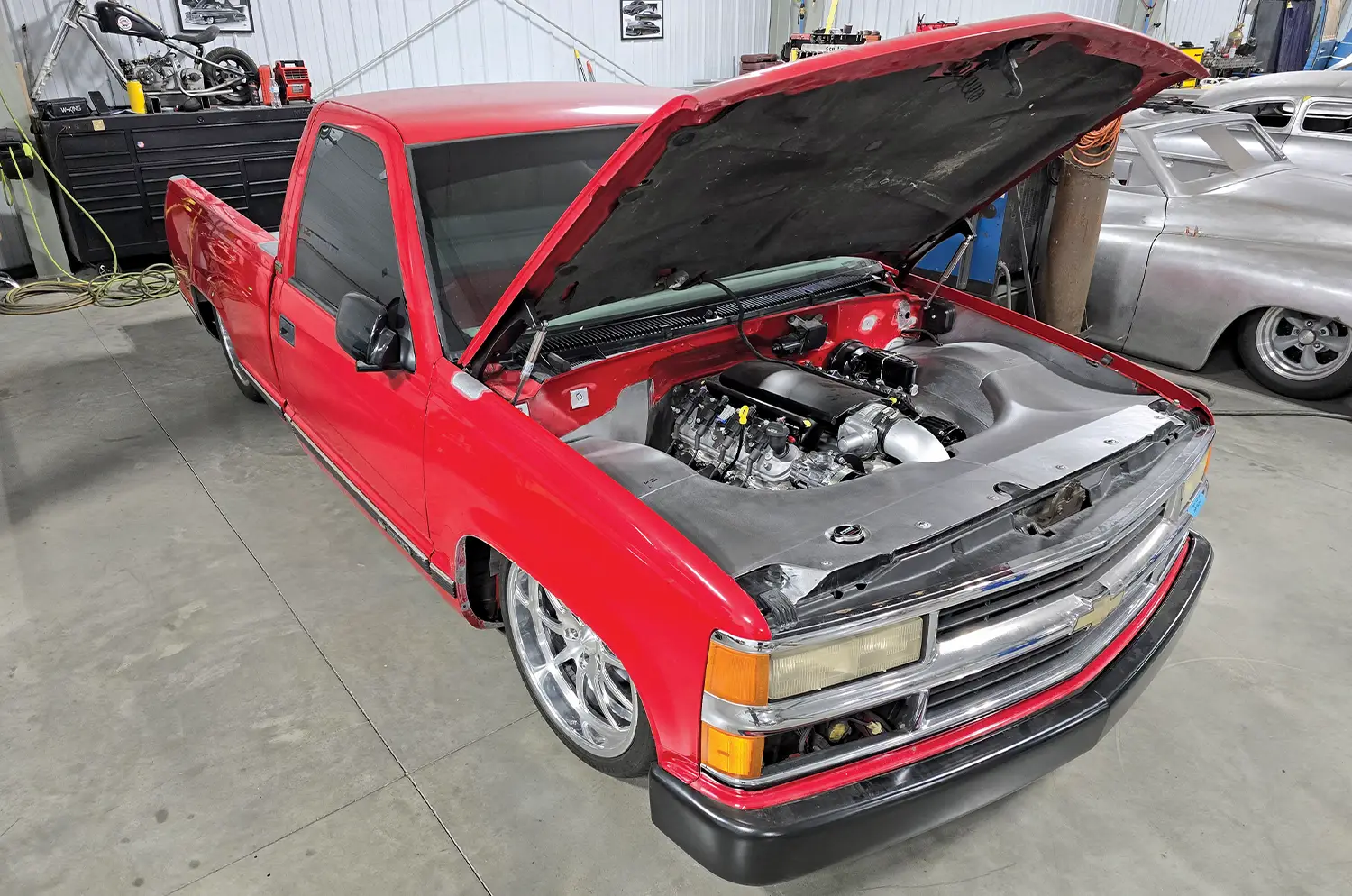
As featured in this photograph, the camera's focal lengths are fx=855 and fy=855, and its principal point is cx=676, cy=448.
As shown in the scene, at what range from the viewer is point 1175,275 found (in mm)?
4664

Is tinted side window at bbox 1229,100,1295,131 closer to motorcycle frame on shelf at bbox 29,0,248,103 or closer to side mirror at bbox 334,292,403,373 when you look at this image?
side mirror at bbox 334,292,403,373

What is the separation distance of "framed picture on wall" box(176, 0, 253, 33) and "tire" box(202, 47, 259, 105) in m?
0.30

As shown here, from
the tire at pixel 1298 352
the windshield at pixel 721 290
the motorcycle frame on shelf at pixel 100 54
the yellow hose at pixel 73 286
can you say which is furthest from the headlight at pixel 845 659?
the motorcycle frame on shelf at pixel 100 54

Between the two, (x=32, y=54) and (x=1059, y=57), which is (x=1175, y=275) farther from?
(x=32, y=54)

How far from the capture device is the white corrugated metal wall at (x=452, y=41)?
6684 millimetres

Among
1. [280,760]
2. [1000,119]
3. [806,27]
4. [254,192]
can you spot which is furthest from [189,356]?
[806,27]

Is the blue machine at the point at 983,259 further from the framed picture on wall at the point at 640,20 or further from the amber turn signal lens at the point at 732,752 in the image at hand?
the framed picture on wall at the point at 640,20

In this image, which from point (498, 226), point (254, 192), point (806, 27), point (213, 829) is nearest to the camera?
point (213, 829)

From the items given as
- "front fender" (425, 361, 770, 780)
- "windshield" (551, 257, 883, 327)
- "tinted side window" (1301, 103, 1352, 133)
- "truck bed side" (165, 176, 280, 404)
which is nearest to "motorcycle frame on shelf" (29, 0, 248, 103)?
"truck bed side" (165, 176, 280, 404)

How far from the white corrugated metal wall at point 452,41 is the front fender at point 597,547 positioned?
6716 millimetres

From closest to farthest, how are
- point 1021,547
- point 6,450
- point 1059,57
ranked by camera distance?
point 1021,547 < point 1059,57 < point 6,450

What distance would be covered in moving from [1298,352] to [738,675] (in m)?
4.65

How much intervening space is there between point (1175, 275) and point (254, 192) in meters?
6.49

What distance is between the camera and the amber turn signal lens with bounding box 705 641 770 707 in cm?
139
